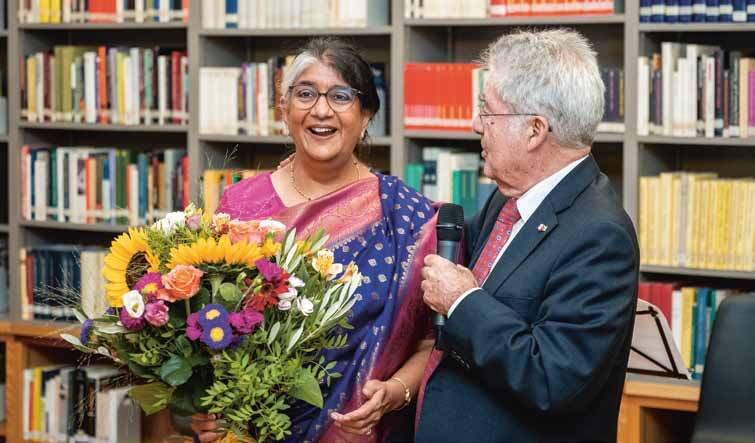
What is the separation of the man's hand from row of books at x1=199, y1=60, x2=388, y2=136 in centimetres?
220

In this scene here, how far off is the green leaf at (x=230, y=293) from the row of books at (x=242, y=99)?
7.35 feet

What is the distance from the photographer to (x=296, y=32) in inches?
163

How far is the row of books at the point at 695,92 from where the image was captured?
139 inches

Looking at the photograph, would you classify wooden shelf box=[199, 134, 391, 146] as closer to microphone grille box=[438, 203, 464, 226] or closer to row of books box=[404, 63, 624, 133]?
row of books box=[404, 63, 624, 133]

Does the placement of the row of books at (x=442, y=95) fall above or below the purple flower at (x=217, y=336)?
above

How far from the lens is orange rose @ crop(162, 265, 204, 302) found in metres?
1.94

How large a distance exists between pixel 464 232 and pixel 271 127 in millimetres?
1943

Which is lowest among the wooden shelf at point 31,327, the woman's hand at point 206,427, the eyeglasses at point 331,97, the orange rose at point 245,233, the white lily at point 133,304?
the wooden shelf at point 31,327

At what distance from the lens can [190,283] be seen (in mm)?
1940

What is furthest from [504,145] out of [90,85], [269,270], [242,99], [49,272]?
[49,272]

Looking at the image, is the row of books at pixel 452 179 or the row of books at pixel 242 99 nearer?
the row of books at pixel 452 179

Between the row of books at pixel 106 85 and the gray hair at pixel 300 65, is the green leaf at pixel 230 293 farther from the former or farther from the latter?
the row of books at pixel 106 85

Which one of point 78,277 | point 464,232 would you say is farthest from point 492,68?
point 78,277

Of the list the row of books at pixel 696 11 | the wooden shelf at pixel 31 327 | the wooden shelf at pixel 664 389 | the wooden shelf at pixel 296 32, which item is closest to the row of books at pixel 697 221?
the wooden shelf at pixel 664 389
